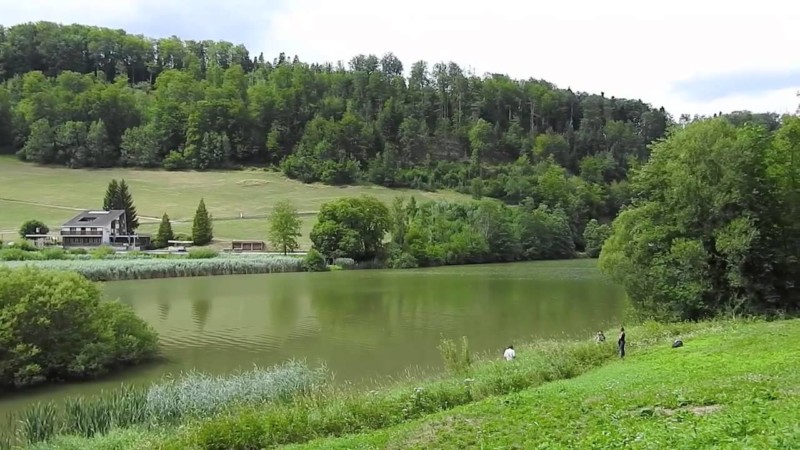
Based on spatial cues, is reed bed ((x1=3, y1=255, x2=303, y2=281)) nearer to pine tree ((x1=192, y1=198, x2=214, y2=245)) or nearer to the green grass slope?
pine tree ((x1=192, y1=198, x2=214, y2=245))

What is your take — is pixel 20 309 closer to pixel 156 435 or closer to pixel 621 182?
pixel 156 435

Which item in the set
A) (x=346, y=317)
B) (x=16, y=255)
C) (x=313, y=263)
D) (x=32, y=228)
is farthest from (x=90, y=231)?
(x=346, y=317)

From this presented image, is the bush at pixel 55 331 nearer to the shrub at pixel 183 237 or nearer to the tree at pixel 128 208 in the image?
the shrub at pixel 183 237

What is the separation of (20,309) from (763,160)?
1477 inches

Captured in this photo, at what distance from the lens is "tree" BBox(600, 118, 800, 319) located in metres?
34.9

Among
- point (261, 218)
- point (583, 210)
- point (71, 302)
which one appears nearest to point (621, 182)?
point (583, 210)

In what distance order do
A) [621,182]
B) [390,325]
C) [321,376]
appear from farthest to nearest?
[621,182], [390,325], [321,376]

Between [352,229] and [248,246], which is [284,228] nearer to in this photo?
[248,246]

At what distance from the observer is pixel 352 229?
294 ft

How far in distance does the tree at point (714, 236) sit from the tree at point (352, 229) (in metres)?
54.3

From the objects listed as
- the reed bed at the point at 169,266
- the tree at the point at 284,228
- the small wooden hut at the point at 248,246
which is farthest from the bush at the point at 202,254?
the tree at the point at 284,228

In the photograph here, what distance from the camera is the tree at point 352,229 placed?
8831 cm

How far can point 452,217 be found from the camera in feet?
349

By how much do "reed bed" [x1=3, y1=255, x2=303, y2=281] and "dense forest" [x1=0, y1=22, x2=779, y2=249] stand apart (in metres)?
55.9
